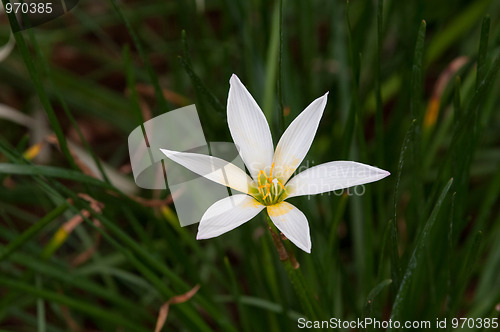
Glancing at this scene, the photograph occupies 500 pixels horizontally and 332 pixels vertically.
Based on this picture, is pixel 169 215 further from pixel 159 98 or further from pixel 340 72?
pixel 340 72

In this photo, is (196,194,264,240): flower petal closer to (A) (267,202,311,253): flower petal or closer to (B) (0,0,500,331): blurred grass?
(A) (267,202,311,253): flower petal

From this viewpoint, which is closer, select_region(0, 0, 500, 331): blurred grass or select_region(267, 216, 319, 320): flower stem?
select_region(267, 216, 319, 320): flower stem

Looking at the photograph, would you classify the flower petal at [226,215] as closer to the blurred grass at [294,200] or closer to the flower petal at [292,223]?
the flower petal at [292,223]

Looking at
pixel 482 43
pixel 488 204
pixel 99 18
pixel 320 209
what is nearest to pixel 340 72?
pixel 320 209

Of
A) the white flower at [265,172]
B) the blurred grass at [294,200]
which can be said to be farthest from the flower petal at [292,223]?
the blurred grass at [294,200]

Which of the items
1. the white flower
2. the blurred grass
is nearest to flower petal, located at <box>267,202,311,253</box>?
the white flower

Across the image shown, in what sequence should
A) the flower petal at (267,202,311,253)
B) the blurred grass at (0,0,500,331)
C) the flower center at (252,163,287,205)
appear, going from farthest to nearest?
the blurred grass at (0,0,500,331) → the flower center at (252,163,287,205) → the flower petal at (267,202,311,253)
